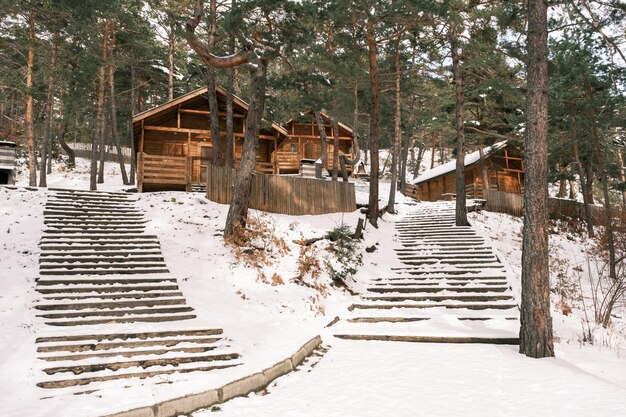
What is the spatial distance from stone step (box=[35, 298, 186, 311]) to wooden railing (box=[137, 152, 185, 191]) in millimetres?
10636

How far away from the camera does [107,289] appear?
867 cm

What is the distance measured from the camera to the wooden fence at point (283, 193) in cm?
1492

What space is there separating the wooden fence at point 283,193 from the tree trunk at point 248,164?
242 cm

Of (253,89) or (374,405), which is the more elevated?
(253,89)

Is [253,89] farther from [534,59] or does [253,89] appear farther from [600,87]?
[600,87]

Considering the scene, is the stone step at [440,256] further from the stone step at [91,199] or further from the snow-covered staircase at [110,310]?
the stone step at [91,199]

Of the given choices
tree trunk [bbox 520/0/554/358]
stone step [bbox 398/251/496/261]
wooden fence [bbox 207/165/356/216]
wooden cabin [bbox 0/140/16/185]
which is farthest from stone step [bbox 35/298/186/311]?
wooden cabin [bbox 0/140/16/185]

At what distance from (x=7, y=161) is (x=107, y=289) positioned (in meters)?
11.5

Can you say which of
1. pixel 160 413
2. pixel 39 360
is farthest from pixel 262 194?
pixel 160 413

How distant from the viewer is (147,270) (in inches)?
387

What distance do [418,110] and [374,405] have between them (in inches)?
1129

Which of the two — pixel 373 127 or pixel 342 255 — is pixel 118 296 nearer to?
pixel 342 255

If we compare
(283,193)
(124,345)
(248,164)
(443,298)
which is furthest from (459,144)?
(124,345)

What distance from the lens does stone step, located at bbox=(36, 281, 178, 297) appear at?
8.27 metres
